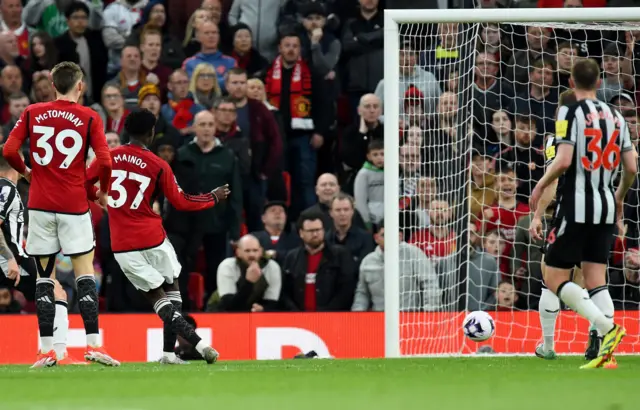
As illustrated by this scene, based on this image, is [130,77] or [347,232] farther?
[130,77]

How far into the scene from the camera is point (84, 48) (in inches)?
618

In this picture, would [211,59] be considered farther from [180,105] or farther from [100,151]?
[100,151]

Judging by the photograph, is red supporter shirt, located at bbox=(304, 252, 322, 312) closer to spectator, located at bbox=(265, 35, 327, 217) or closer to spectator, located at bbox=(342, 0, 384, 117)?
spectator, located at bbox=(265, 35, 327, 217)

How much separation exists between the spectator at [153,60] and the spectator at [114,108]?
60 cm

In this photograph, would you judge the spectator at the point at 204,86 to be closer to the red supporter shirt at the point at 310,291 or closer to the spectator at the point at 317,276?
the spectator at the point at 317,276

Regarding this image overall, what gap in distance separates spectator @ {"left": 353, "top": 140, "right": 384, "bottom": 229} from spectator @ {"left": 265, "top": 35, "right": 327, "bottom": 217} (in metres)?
0.79

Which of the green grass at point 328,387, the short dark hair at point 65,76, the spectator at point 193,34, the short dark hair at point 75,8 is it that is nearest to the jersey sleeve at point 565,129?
the green grass at point 328,387

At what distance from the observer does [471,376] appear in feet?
26.0

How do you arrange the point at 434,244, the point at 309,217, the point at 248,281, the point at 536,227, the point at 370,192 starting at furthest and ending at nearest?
the point at 370,192 < the point at 309,217 < the point at 248,281 < the point at 434,244 < the point at 536,227

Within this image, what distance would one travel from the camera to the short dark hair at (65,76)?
9.35 m

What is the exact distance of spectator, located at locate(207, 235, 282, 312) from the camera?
44.1 ft

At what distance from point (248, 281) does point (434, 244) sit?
1.95 metres

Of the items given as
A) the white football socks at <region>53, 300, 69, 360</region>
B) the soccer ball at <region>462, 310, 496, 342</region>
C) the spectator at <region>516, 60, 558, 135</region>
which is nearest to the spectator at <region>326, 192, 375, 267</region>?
the spectator at <region>516, 60, 558, 135</region>

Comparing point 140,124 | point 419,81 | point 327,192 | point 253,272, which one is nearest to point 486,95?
point 419,81
